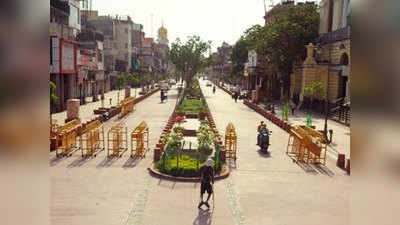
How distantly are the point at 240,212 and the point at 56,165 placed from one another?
7.87 meters

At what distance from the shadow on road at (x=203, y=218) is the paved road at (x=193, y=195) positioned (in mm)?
12

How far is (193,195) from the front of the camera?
11.0m

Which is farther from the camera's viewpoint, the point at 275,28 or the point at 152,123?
the point at 275,28

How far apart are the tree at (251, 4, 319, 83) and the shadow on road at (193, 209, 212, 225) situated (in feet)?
126

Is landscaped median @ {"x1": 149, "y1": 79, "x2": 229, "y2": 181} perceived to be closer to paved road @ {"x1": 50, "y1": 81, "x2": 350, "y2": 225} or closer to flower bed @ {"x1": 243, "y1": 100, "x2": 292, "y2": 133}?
paved road @ {"x1": 50, "y1": 81, "x2": 350, "y2": 225}

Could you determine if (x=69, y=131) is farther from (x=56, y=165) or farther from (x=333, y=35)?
(x=333, y=35)

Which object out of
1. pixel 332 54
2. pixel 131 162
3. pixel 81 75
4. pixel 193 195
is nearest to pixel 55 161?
pixel 131 162

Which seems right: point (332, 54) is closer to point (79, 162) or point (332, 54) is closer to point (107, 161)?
point (107, 161)

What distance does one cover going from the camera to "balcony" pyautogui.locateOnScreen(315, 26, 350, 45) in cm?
3402

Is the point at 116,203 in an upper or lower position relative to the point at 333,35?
lower

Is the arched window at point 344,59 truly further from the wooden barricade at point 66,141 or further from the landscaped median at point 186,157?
the wooden barricade at point 66,141
